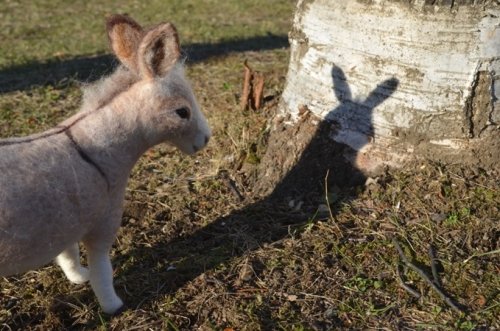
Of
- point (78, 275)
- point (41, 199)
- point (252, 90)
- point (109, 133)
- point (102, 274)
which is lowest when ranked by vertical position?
point (78, 275)

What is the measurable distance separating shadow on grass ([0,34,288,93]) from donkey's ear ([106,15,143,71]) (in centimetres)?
278

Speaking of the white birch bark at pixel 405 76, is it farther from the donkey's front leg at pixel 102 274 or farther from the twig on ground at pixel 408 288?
the donkey's front leg at pixel 102 274

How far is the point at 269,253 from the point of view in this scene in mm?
3076

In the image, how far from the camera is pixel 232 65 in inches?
241

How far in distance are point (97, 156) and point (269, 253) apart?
104 centimetres

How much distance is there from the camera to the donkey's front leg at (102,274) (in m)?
2.68

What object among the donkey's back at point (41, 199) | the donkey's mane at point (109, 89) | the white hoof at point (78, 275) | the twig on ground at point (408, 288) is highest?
the donkey's mane at point (109, 89)

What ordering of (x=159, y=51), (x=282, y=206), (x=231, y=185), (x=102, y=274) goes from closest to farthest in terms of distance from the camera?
(x=159, y=51) → (x=102, y=274) → (x=282, y=206) → (x=231, y=185)

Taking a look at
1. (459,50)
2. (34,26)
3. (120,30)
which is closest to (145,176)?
(120,30)

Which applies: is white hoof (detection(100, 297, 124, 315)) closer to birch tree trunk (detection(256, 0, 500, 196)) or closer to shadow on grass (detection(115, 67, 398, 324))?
shadow on grass (detection(115, 67, 398, 324))

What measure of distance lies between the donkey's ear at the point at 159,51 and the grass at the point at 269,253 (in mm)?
1050

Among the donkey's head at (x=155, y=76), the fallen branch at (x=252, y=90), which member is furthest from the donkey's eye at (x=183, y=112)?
the fallen branch at (x=252, y=90)

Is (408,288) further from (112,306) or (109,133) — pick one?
(109,133)

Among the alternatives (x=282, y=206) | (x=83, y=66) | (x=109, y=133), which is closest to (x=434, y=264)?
(x=282, y=206)
